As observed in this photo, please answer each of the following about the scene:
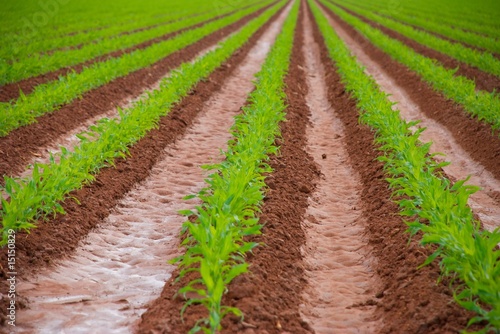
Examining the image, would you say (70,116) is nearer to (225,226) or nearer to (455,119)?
(225,226)

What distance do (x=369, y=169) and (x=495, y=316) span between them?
3933mm

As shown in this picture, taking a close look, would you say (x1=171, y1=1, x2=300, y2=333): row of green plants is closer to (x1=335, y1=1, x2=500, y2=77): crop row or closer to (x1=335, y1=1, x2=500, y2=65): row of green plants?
(x1=335, y1=1, x2=500, y2=77): crop row

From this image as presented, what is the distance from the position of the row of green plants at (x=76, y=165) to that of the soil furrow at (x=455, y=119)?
514 cm

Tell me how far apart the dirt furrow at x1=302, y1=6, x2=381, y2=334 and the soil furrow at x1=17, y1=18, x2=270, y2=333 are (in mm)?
1368

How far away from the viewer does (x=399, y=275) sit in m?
4.30

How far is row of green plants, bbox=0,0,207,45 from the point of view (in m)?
20.3

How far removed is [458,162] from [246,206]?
4439mm

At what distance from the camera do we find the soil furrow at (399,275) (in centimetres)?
355

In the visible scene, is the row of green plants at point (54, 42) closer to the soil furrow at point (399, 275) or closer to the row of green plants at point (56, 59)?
the row of green plants at point (56, 59)

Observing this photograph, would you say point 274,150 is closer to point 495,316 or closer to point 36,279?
point 36,279

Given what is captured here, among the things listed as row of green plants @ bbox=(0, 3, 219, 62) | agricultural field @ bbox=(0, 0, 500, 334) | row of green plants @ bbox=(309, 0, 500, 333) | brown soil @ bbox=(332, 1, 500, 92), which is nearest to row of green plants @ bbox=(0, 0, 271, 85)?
agricultural field @ bbox=(0, 0, 500, 334)

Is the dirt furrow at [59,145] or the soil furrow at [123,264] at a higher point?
the dirt furrow at [59,145]

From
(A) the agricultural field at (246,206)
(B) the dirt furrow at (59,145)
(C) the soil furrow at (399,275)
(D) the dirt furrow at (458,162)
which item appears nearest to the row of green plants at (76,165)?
(A) the agricultural field at (246,206)

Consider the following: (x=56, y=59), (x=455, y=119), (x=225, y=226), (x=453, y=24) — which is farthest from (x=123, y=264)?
(x=453, y=24)
